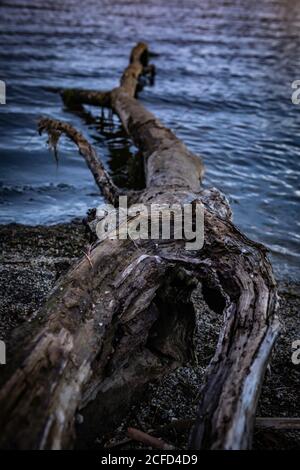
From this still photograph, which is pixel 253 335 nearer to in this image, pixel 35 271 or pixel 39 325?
pixel 39 325

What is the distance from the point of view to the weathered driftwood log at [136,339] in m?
1.87

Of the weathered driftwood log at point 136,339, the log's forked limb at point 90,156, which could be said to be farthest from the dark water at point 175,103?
the weathered driftwood log at point 136,339

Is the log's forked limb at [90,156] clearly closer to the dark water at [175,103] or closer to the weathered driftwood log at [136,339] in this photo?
the dark water at [175,103]

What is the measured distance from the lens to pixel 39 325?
222 cm

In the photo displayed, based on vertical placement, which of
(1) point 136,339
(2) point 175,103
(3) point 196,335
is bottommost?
(3) point 196,335

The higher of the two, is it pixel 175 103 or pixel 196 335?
pixel 175 103

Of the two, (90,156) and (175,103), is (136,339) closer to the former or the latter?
(90,156)

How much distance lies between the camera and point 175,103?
398 inches

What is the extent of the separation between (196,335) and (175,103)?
25.5 feet

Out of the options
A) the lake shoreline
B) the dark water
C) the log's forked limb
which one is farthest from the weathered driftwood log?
the dark water

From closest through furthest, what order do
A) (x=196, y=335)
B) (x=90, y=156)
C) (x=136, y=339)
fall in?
(x=136, y=339) → (x=196, y=335) → (x=90, y=156)

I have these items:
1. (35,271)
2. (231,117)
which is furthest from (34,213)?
(231,117)

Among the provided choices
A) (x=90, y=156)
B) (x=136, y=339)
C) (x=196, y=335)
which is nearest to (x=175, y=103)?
(x=90, y=156)

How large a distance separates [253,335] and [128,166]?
15.7ft
